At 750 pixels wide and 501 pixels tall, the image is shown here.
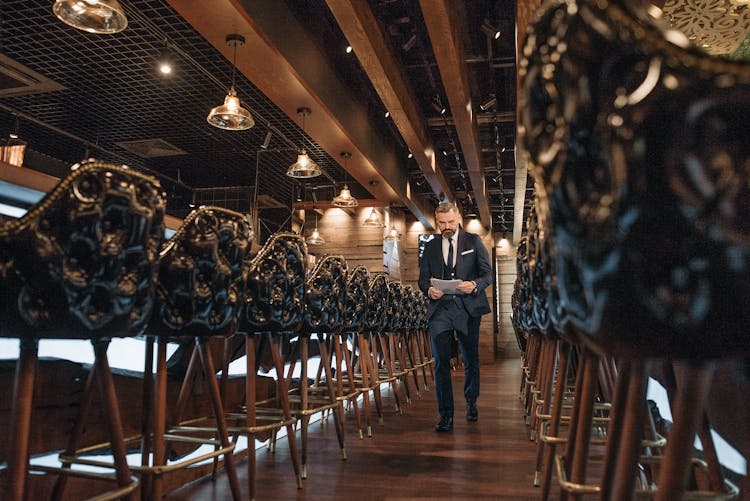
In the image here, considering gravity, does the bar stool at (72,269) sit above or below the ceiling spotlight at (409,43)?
below

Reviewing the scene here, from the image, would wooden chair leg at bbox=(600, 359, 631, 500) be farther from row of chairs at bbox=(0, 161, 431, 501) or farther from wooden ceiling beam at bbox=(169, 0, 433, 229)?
wooden ceiling beam at bbox=(169, 0, 433, 229)

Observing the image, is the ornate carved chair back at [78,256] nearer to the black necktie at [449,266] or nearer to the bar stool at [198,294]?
the bar stool at [198,294]

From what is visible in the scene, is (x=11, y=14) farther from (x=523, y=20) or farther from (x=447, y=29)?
(x=523, y=20)

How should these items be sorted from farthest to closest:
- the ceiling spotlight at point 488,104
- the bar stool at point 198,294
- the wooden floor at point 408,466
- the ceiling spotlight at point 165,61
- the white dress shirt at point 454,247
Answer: the ceiling spotlight at point 488,104 < the ceiling spotlight at point 165,61 < the white dress shirt at point 454,247 < the wooden floor at point 408,466 < the bar stool at point 198,294

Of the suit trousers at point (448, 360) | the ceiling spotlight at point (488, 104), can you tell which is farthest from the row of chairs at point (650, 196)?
the ceiling spotlight at point (488, 104)

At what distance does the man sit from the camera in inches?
161

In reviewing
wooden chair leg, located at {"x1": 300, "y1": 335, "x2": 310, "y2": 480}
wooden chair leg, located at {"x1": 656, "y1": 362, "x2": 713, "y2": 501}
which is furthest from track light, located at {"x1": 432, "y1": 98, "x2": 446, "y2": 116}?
wooden chair leg, located at {"x1": 656, "y1": 362, "x2": 713, "y2": 501}

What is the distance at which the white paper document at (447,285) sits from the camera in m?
4.10

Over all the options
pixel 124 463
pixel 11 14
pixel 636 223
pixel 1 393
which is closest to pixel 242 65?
pixel 11 14

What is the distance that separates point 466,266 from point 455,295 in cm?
25

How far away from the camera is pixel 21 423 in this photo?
1303 millimetres

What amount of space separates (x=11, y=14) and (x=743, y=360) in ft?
22.2

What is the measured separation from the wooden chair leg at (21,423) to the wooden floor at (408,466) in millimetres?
1138

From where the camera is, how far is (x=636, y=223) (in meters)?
0.60
